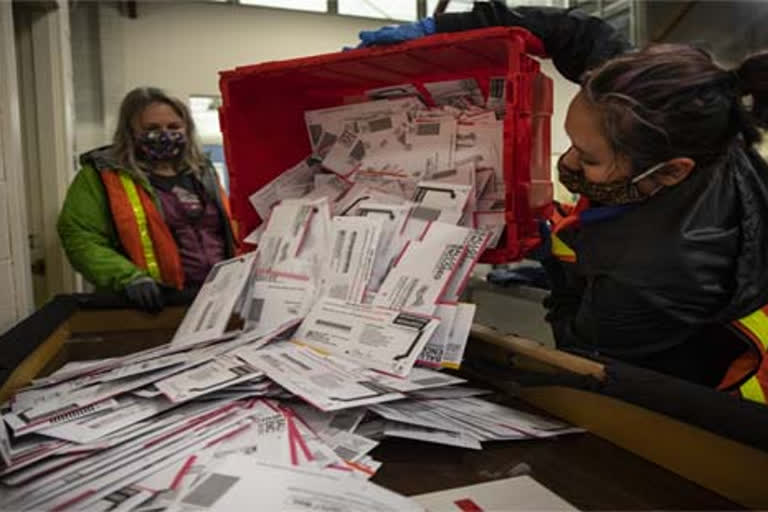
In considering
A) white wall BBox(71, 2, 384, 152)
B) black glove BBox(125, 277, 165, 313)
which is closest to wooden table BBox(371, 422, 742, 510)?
black glove BBox(125, 277, 165, 313)

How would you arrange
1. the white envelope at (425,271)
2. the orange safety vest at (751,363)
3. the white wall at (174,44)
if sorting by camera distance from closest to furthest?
the orange safety vest at (751,363) < the white envelope at (425,271) < the white wall at (174,44)

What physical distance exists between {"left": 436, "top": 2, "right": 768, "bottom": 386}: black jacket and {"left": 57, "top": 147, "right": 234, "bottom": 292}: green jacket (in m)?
1.19

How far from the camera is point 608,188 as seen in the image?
100 centimetres

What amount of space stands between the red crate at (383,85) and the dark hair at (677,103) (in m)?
0.22

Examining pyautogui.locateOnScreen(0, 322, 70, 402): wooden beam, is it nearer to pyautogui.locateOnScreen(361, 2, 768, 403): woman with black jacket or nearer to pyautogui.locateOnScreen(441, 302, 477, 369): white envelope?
pyautogui.locateOnScreen(441, 302, 477, 369): white envelope

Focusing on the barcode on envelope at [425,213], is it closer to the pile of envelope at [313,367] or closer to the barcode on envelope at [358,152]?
the pile of envelope at [313,367]

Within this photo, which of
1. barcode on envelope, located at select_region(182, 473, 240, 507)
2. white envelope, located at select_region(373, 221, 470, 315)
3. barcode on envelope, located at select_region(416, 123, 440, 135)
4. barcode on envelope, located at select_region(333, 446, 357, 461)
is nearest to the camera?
barcode on envelope, located at select_region(182, 473, 240, 507)

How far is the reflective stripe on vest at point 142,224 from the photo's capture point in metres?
1.74

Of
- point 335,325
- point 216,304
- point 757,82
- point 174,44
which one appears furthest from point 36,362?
point 174,44

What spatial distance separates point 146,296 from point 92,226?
417 millimetres

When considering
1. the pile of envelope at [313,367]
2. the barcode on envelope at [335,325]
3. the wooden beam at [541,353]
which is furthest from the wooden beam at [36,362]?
the wooden beam at [541,353]

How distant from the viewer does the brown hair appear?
1829 millimetres

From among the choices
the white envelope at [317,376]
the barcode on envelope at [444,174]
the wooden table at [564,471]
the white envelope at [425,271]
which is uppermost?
the barcode on envelope at [444,174]

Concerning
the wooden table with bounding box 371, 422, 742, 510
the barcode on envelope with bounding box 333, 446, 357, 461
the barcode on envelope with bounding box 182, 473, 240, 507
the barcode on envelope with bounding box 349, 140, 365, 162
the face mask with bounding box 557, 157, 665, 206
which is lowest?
the wooden table with bounding box 371, 422, 742, 510
